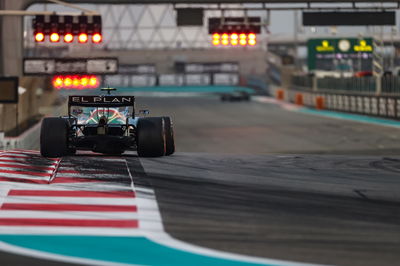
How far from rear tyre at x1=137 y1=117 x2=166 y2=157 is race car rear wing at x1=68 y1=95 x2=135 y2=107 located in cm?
61

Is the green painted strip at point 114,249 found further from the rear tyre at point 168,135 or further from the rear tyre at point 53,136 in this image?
the rear tyre at point 168,135

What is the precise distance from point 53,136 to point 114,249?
9.36 meters

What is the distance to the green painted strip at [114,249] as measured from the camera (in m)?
10.1

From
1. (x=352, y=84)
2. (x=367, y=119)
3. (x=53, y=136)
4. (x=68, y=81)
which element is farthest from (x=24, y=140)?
(x=352, y=84)

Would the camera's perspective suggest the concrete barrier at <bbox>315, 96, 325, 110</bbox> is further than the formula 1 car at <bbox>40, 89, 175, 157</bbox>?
Yes

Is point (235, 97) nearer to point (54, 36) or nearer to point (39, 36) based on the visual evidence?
point (39, 36)

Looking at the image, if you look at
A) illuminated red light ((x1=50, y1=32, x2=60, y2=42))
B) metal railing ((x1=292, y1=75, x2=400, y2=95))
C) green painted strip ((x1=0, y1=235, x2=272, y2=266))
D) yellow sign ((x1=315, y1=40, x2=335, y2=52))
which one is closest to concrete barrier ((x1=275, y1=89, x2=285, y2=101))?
metal railing ((x1=292, y1=75, x2=400, y2=95))

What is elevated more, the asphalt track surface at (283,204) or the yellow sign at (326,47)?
the yellow sign at (326,47)

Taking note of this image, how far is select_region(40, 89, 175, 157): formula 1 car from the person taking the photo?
1928 centimetres

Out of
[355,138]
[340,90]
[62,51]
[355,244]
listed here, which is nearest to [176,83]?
[62,51]

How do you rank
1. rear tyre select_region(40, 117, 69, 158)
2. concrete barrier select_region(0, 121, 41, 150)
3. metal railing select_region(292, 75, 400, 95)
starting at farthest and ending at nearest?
metal railing select_region(292, 75, 400, 95)
concrete barrier select_region(0, 121, 41, 150)
rear tyre select_region(40, 117, 69, 158)

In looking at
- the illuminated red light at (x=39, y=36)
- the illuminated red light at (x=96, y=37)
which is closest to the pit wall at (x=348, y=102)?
the illuminated red light at (x=96, y=37)

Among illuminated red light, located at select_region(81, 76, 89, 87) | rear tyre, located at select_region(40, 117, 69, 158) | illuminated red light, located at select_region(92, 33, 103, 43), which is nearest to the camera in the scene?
rear tyre, located at select_region(40, 117, 69, 158)

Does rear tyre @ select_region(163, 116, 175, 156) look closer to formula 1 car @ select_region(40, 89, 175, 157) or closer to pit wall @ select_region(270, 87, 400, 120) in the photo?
formula 1 car @ select_region(40, 89, 175, 157)
